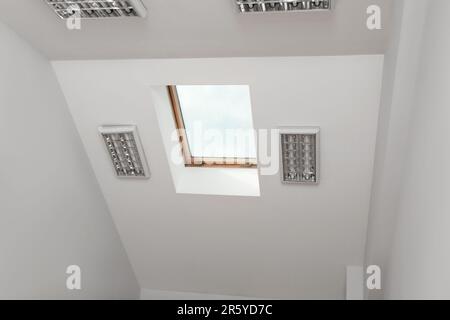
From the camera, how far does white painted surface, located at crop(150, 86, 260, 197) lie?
145 inches

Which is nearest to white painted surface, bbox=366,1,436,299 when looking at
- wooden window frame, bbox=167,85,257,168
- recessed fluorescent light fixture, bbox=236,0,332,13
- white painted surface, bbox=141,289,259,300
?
recessed fluorescent light fixture, bbox=236,0,332,13

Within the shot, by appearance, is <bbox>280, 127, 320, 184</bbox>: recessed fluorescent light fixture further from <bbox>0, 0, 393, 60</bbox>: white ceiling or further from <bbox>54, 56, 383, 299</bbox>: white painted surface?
<bbox>0, 0, 393, 60</bbox>: white ceiling

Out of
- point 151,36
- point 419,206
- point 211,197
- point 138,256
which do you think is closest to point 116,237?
point 138,256

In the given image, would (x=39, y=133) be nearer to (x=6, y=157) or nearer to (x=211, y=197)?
(x=6, y=157)

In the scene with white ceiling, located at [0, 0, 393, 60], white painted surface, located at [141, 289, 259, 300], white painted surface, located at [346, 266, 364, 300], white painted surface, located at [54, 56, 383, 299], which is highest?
white ceiling, located at [0, 0, 393, 60]

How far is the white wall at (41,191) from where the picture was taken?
Answer: 10.1 ft

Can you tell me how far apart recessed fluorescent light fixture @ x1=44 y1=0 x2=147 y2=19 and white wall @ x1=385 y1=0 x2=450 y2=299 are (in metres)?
1.54

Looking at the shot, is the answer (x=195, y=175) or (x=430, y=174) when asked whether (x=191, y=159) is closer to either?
(x=195, y=175)

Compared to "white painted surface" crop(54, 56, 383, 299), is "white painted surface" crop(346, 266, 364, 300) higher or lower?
lower

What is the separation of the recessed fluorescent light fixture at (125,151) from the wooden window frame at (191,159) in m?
0.41

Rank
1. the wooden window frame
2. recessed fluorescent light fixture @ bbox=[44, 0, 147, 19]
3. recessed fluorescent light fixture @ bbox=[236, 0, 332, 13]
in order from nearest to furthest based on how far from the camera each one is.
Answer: recessed fluorescent light fixture @ bbox=[236, 0, 332, 13] → recessed fluorescent light fixture @ bbox=[44, 0, 147, 19] → the wooden window frame

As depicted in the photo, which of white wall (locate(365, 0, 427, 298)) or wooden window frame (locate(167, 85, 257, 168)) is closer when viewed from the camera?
white wall (locate(365, 0, 427, 298))

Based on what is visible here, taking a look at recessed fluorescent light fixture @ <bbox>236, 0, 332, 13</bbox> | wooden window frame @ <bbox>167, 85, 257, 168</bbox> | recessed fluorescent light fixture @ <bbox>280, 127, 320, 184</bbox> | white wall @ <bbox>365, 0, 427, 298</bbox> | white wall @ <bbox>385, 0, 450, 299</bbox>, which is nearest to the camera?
white wall @ <bbox>385, 0, 450, 299</bbox>

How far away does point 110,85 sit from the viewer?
3.44 metres
